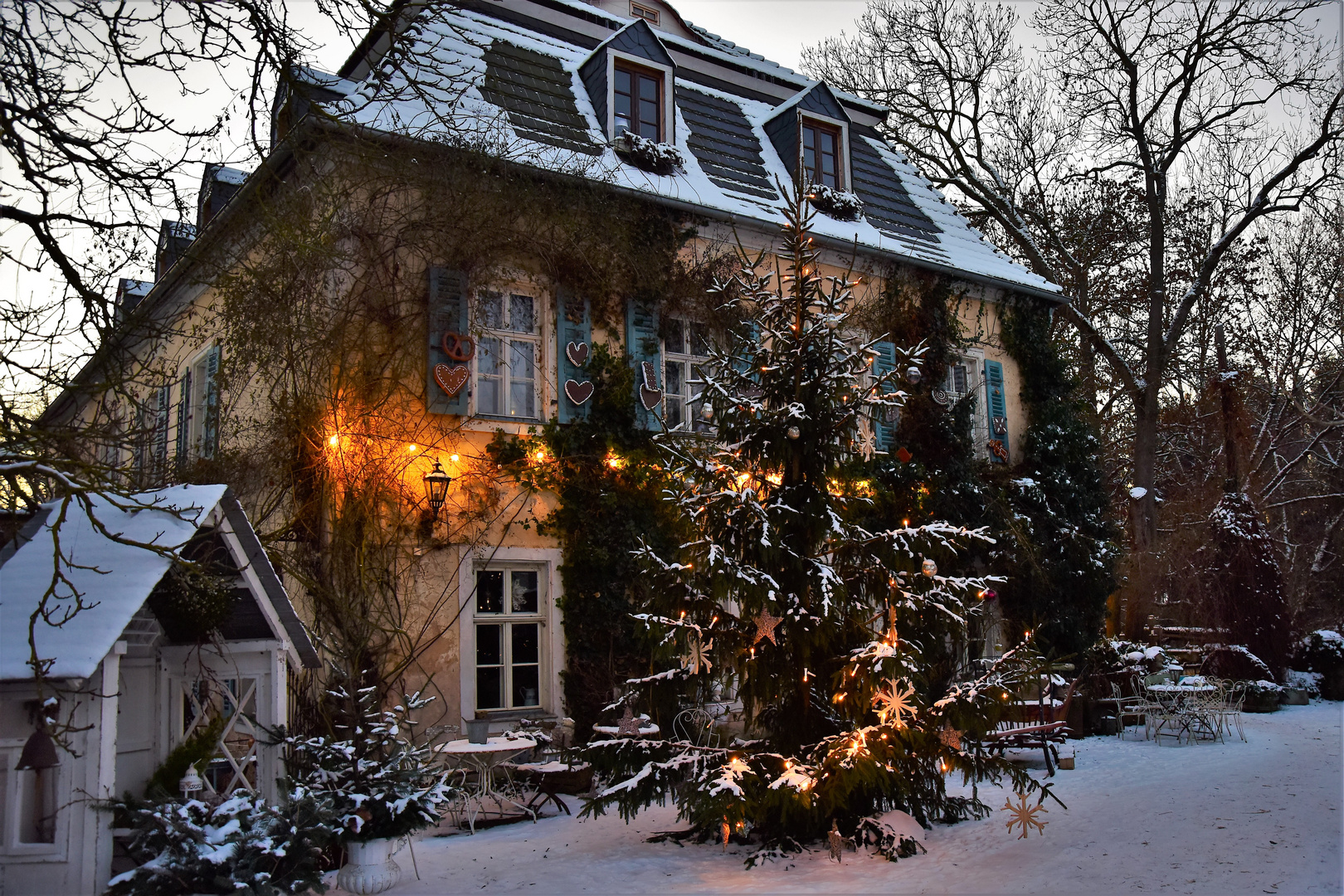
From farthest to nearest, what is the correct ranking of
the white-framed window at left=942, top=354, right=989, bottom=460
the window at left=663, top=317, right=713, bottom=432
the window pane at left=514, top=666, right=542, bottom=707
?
the white-framed window at left=942, top=354, right=989, bottom=460
the window at left=663, top=317, right=713, bottom=432
the window pane at left=514, top=666, right=542, bottom=707

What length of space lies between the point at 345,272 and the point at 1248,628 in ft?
45.1

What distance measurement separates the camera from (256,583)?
597 cm

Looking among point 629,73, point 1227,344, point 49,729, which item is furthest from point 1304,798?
point 1227,344

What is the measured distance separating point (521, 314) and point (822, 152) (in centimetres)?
552

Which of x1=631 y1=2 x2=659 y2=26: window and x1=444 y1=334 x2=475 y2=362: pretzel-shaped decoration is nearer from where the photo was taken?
x1=444 y1=334 x2=475 y2=362: pretzel-shaped decoration

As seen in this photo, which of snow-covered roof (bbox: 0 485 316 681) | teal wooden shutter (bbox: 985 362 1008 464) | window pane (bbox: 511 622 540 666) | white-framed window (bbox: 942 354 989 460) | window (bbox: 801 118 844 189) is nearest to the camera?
snow-covered roof (bbox: 0 485 316 681)

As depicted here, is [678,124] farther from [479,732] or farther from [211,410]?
[479,732]

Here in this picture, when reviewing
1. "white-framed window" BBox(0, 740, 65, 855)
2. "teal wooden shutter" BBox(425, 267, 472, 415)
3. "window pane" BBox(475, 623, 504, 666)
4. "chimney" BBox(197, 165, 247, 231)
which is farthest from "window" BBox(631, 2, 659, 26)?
"white-framed window" BBox(0, 740, 65, 855)

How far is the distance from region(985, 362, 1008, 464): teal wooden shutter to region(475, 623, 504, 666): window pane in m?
7.35

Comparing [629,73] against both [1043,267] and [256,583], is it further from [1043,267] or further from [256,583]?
[1043,267]

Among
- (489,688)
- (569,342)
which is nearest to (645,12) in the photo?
(569,342)

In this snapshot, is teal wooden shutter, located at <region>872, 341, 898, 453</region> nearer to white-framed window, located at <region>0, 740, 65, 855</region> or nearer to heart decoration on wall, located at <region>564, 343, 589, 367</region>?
heart decoration on wall, located at <region>564, 343, 589, 367</region>

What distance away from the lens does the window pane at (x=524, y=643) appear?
10.1 meters

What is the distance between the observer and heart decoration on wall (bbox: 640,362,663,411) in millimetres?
11039
